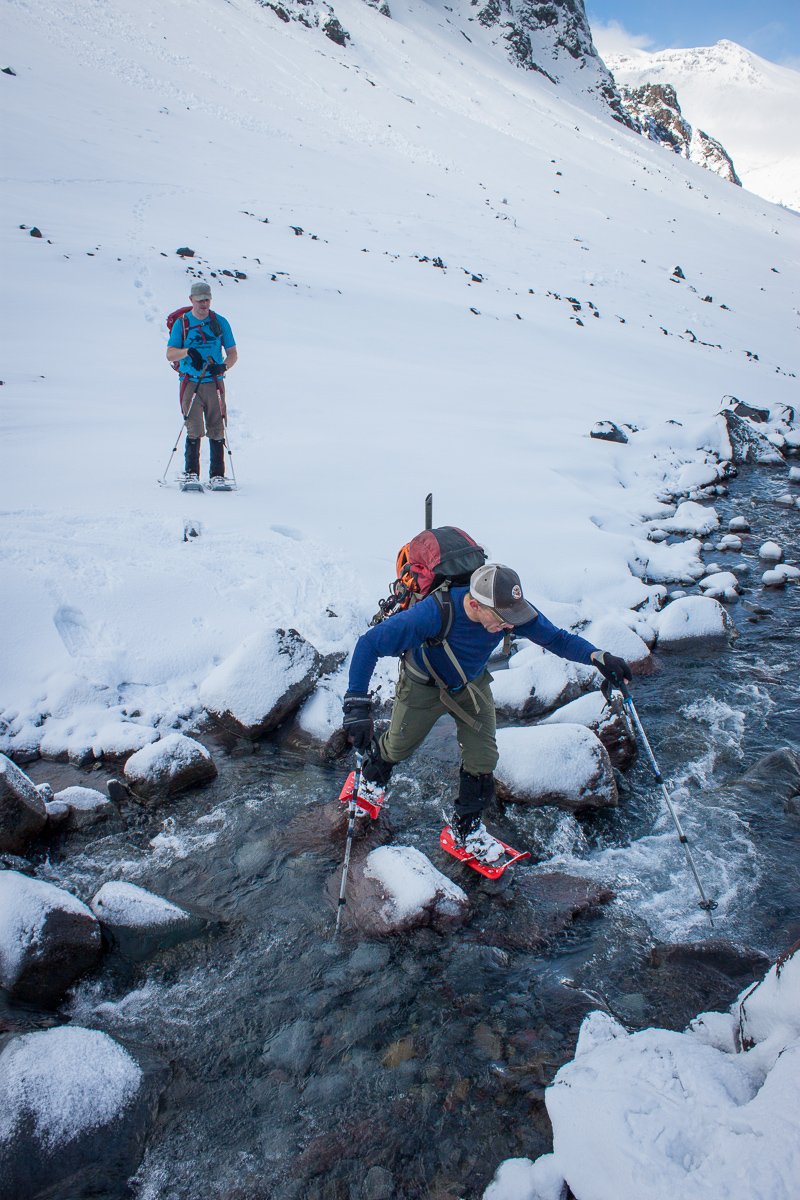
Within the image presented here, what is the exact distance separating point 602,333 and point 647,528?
38.7 ft

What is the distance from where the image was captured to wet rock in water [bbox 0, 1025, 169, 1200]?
2734 millimetres

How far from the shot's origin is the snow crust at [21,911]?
3424 millimetres

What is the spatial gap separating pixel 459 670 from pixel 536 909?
1.73 m

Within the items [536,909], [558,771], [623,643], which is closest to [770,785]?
[558,771]

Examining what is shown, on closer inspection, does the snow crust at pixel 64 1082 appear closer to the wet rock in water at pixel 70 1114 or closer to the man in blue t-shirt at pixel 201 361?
the wet rock in water at pixel 70 1114

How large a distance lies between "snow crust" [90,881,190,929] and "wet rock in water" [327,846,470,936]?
1.05 m

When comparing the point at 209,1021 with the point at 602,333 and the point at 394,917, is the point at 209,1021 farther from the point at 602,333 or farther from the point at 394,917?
the point at 602,333

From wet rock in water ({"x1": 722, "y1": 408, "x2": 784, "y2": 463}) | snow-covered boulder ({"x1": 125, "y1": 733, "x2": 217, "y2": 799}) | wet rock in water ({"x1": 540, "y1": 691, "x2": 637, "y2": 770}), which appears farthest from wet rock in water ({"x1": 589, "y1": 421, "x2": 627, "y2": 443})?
snow-covered boulder ({"x1": 125, "y1": 733, "x2": 217, "y2": 799})

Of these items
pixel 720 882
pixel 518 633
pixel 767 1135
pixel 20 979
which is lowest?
pixel 20 979

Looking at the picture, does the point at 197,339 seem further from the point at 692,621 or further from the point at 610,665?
the point at 692,621

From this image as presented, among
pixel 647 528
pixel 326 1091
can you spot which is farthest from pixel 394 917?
pixel 647 528

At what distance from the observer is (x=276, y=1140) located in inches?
122

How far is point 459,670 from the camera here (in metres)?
4.14

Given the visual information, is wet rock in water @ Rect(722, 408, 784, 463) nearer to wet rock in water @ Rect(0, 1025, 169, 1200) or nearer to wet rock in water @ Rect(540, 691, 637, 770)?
wet rock in water @ Rect(540, 691, 637, 770)
